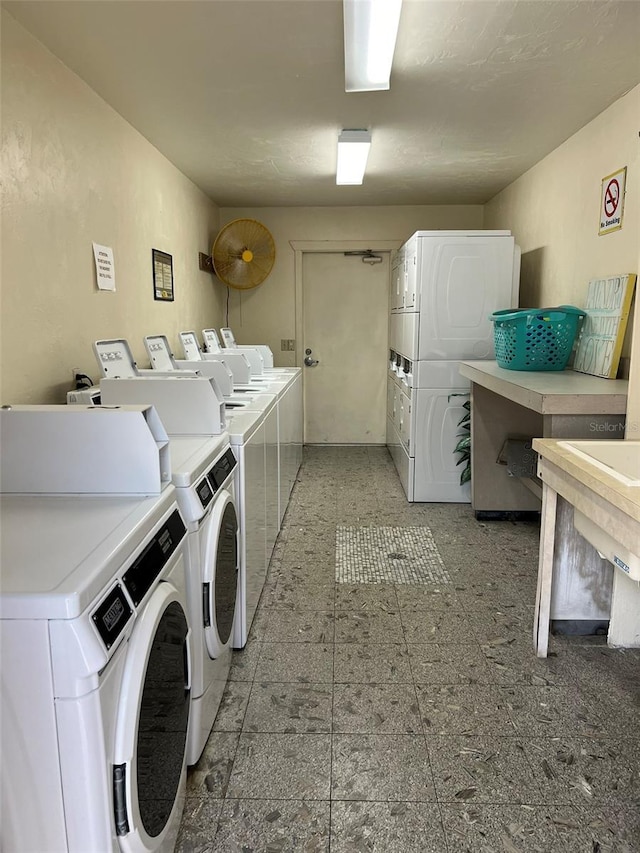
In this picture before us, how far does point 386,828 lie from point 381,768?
19cm

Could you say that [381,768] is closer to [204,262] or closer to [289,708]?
A: [289,708]

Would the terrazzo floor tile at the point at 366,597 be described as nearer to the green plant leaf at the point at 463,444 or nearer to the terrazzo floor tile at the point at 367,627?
the terrazzo floor tile at the point at 367,627

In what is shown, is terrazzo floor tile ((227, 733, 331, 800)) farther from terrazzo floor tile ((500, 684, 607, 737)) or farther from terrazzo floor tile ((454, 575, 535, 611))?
terrazzo floor tile ((454, 575, 535, 611))

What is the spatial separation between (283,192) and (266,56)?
8.42 feet

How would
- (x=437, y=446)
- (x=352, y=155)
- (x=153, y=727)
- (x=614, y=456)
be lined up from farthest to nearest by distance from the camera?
(x=437, y=446), (x=352, y=155), (x=614, y=456), (x=153, y=727)

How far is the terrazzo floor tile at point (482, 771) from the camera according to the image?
154 centimetres

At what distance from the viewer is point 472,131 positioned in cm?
321

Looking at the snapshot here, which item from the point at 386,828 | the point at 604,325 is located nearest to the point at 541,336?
the point at 604,325

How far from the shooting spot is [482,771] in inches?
63.7

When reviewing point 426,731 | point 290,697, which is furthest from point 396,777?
point 290,697

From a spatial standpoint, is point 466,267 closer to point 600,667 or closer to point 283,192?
point 283,192

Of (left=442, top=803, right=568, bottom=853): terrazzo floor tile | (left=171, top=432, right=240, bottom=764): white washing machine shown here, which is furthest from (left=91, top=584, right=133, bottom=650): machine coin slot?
(left=442, top=803, right=568, bottom=853): terrazzo floor tile

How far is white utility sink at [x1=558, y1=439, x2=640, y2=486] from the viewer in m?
1.65

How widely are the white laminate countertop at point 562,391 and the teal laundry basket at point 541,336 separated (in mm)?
106
